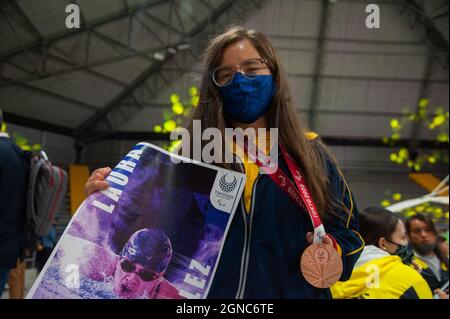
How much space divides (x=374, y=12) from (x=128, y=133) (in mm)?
906

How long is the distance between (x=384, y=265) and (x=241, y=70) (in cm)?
88

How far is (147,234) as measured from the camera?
0.72 m

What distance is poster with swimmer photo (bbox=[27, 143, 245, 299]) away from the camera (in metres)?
0.68

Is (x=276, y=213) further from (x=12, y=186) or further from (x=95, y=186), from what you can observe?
(x=12, y=186)

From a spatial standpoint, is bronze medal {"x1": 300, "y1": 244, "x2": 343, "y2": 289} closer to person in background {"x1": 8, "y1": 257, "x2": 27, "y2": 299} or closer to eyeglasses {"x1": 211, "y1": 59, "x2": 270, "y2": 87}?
eyeglasses {"x1": 211, "y1": 59, "x2": 270, "y2": 87}

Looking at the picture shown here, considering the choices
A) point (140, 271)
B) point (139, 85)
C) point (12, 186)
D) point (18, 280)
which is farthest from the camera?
point (139, 85)

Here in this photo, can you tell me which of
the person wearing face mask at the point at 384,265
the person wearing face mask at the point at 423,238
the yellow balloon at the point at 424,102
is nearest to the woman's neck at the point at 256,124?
the person wearing face mask at the point at 384,265

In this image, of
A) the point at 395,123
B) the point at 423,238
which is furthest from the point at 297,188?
the point at 395,123

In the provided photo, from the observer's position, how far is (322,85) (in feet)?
27.4

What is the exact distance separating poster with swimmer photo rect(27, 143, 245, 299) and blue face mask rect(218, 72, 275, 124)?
0.15 metres

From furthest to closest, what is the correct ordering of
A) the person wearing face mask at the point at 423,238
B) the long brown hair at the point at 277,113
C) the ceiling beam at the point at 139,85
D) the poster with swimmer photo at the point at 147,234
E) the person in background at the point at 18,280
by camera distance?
the person wearing face mask at the point at 423,238
the person in background at the point at 18,280
the ceiling beam at the point at 139,85
the long brown hair at the point at 277,113
the poster with swimmer photo at the point at 147,234

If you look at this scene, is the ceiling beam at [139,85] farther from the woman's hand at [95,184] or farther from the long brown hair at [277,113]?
the woman's hand at [95,184]

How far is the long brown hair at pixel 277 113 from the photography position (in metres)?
0.79

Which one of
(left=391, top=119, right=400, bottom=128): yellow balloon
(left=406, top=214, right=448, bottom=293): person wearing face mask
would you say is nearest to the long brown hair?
(left=406, top=214, right=448, bottom=293): person wearing face mask
